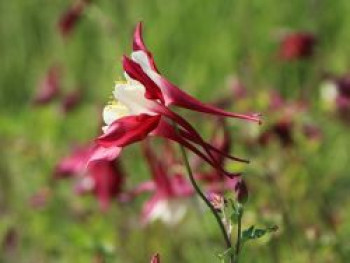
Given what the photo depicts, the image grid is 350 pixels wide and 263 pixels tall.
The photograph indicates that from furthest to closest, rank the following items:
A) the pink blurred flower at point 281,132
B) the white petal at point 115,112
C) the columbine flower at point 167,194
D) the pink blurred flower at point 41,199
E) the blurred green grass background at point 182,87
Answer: the pink blurred flower at point 41,199 < the blurred green grass background at point 182,87 < the pink blurred flower at point 281,132 < the columbine flower at point 167,194 < the white petal at point 115,112

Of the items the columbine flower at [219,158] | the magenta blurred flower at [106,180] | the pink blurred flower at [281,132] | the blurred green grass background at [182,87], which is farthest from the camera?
the blurred green grass background at [182,87]

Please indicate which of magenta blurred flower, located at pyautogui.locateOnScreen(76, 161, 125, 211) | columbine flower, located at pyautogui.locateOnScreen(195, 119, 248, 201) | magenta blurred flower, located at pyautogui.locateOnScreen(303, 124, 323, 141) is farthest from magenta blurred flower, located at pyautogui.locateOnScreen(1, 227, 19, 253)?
magenta blurred flower, located at pyautogui.locateOnScreen(303, 124, 323, 141)

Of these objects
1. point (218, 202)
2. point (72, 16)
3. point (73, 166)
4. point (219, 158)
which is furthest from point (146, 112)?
point (72, 16)

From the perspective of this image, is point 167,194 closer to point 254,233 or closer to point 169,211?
point 169,211

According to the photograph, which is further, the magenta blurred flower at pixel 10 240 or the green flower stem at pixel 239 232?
the magenta blurred flower at pixel 10 240

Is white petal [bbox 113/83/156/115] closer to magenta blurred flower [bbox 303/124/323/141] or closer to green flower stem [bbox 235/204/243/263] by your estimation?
green flower stem [bbox 235/204/243/263]

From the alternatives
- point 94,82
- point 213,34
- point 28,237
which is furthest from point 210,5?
point 28,237

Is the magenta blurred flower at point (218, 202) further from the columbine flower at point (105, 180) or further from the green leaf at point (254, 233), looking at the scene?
the columbine flower at point (105, 180)

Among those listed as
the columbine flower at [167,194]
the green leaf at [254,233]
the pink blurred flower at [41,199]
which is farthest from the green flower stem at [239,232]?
the pink blurred flower at [41,199]
